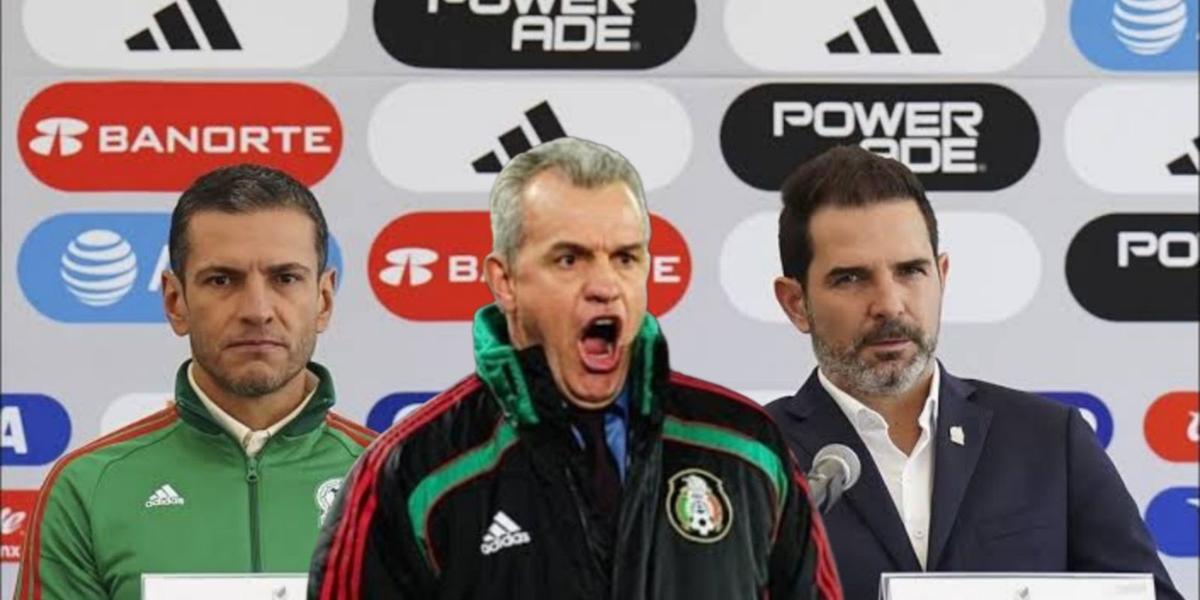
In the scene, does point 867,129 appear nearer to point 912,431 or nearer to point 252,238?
point 912,431

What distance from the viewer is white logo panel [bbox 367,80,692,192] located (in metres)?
3.92

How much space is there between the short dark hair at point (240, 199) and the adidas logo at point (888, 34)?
4.70 ft

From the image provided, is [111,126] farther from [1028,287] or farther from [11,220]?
[1028,287]

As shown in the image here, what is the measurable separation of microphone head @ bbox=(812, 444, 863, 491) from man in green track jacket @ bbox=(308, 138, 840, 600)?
0.30 meters

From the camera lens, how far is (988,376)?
394cm

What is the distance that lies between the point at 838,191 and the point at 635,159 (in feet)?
4.10

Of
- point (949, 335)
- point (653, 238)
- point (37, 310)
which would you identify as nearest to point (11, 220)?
point (37, 310)

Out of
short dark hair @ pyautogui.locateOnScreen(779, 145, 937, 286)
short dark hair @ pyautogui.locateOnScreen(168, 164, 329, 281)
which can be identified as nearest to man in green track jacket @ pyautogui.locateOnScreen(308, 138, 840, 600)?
short dark hair @ pyautogui.locateOnScreen(779, 145, 937, 286)

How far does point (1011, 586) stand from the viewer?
2432mm

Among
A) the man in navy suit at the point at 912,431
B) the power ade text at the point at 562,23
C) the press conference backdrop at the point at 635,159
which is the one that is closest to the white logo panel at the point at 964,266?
the press conference backdrop at the point at 635,159

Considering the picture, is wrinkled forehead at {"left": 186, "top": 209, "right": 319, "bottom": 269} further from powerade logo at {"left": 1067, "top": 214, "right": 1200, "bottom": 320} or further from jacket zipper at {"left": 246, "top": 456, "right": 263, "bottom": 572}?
powerade logo at {"left": 1067, "top": 214, "right": 1200, "bottom": 320}

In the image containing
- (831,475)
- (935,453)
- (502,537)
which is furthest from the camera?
(935,453)

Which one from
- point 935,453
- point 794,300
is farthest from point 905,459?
point 794,300

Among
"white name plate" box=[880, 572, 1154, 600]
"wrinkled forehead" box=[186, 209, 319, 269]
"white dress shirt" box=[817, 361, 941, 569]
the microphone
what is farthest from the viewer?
"wrinkled forehead" box=[186, 209, 319, 269]
